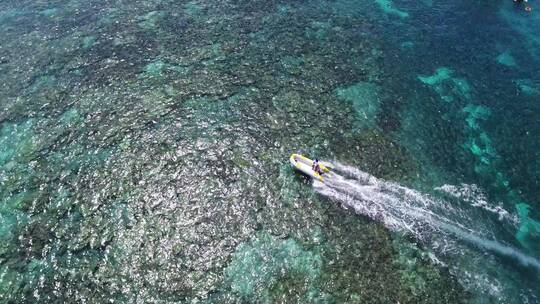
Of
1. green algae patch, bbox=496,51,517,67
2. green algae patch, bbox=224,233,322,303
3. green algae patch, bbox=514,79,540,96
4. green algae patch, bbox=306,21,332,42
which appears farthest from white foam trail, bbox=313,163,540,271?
green algae patch, bbox=496,51,517,67

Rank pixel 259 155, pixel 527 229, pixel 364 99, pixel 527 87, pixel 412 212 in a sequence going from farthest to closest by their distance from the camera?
pixel 527 87
pixel 364 99
pixel 259 155
pixel 527 229
pixel 412 212

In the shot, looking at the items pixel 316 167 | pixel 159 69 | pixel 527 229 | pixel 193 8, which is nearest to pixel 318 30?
pixel 193 8

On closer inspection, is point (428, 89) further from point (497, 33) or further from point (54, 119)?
point (54, 119)

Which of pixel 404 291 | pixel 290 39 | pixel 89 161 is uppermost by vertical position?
pixel 290 39

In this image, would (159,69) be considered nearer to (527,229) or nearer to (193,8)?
(193,8)

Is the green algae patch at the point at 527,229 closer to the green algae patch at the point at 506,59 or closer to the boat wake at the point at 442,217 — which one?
the boat wake at the point at 442,217

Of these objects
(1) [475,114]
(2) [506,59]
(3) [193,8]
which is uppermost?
(3) [193,8]

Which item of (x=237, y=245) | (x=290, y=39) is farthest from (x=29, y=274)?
(x=290, y=39)
